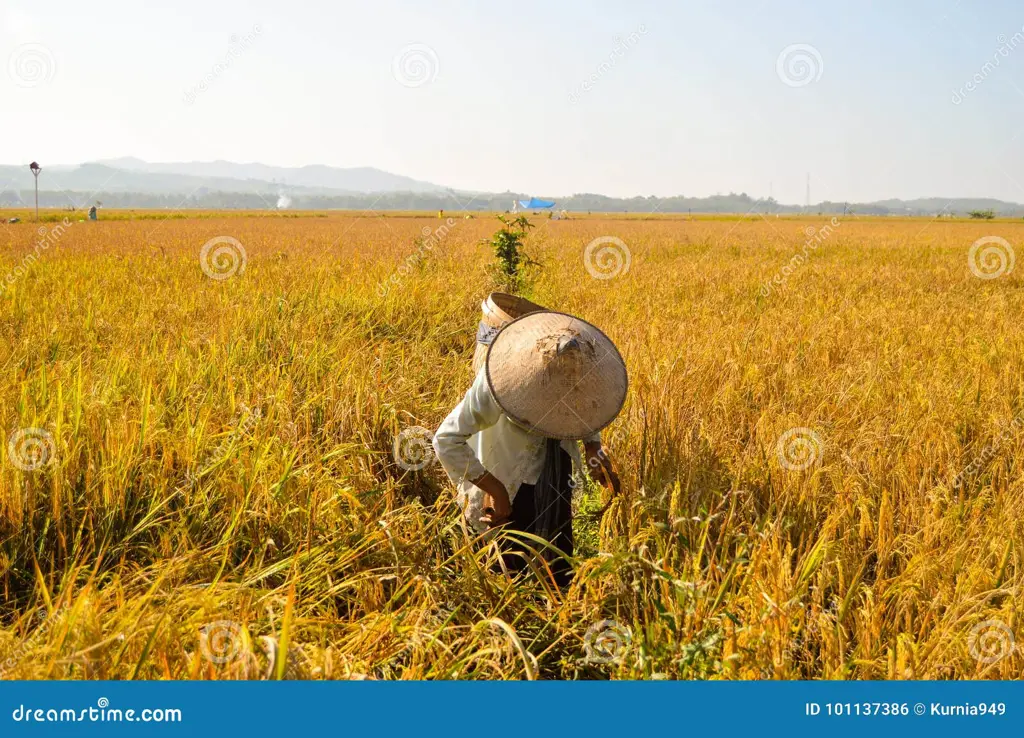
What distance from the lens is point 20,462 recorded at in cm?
214

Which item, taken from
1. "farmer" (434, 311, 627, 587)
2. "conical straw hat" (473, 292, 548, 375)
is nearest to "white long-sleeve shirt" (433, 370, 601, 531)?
"farmer" (434, 311, 627, 587)

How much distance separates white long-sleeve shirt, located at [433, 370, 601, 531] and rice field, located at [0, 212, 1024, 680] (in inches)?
8.8

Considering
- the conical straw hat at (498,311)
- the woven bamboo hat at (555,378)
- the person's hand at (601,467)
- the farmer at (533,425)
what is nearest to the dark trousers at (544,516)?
the farmer at (533,425)

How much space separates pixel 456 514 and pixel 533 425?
28.7 inches

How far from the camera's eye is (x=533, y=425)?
6.24ft

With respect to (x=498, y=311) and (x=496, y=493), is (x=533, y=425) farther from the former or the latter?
(x=498, y=311)

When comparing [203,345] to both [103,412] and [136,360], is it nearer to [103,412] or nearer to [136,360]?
[136,360]

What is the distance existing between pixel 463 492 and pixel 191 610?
0.88 m

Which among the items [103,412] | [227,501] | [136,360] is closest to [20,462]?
[103,412]

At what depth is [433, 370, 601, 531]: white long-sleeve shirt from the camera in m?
2.03

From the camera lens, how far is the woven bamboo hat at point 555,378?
1851 millimetres

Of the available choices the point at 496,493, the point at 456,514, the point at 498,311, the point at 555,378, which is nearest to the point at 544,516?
the point at 496,493

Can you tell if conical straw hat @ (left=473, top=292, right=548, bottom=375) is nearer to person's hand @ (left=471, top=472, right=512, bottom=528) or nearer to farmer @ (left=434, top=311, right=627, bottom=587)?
farmer @ (left=434, top=311, right=627, bottom=587)

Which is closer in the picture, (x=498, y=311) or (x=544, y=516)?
(x=544, y=516)
